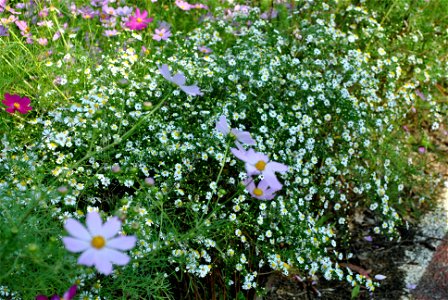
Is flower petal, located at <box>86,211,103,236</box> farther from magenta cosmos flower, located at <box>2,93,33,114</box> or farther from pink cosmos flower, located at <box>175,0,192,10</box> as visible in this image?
pink cosmos flower, located at <box>175,0,192,10</box>

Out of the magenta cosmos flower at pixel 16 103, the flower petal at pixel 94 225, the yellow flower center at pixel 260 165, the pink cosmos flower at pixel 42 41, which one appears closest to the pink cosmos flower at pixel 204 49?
the pink cosmos flower at pixel 42 41

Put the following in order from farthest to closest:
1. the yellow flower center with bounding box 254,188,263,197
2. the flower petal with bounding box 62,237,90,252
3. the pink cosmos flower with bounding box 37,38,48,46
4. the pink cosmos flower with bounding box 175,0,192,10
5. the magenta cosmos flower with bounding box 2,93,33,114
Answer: the pink cosmos flower with bounding box 175,0,192,10, the pink cosmos flower with bounding box 37,38,48,46, the magenta cosmos flower with bounding box 2,93,33,114, the yellow flower center with bounding box 254,188,263,197, the flower petal with bounding box 62,237,90,252

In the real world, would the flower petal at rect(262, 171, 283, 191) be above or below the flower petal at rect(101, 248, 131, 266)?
above

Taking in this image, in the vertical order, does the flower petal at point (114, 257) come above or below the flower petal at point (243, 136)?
below

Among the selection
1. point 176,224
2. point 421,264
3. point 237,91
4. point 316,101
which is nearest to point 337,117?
point 316,101

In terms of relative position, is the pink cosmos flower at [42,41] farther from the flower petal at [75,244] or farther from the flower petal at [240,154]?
the flower petal at [75,244]

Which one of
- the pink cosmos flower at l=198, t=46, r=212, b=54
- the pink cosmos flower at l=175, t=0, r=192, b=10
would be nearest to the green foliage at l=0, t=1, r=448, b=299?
the pink cosmos flower at l=198, t=46, r=212, b=54
